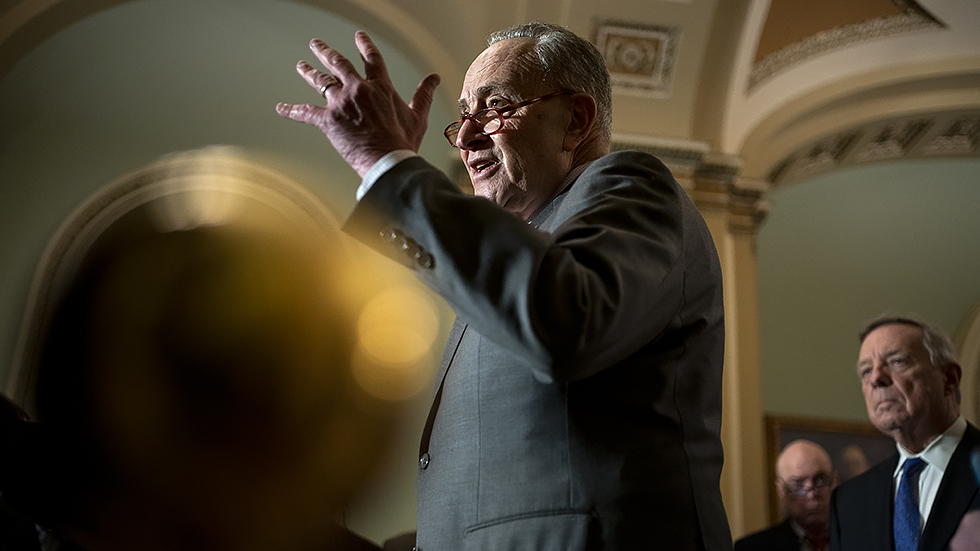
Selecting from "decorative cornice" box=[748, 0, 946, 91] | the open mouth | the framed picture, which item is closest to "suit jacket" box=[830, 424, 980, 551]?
the open mouth

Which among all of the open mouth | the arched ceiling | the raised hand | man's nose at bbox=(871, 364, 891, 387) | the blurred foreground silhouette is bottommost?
the blurred foreground silhouette

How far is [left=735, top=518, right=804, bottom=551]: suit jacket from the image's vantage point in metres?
4.16

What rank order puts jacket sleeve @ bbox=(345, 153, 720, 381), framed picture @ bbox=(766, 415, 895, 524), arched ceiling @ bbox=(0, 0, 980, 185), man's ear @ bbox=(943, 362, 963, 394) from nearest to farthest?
1. jacket sleeve @ bbox=(345, 153, 720, 381)
2. man's ear @ bbox=(943, 362, 963, 394)
3. arched ceiling @ bbox=(0, 0, 980, 185)
4. framed picture @ bbox=(766, 415, 895, 524)

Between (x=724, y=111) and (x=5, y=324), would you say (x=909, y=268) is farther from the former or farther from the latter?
(x=5, y=324)

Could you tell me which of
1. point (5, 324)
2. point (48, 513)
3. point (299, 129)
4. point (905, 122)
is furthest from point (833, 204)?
point (48, 513)

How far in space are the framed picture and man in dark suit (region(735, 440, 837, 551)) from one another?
2.86 metres

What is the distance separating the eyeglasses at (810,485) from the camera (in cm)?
471

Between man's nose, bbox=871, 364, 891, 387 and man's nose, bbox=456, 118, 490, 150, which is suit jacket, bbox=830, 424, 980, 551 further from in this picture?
man's nose, bbox=456, 118, 490, 150

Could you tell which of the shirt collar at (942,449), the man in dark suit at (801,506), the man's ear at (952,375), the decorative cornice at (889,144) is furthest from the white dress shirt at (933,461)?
the decorative cornice at (889,144)

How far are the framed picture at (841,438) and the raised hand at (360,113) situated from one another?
23.9ft

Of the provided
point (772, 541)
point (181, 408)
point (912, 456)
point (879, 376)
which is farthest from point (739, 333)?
point (181, 408)

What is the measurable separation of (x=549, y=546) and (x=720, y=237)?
16.9ft

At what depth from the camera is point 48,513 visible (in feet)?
2.55

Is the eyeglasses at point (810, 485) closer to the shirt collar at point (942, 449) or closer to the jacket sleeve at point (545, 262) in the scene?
the shirt collar at point (942, 449)
